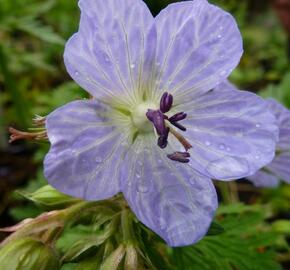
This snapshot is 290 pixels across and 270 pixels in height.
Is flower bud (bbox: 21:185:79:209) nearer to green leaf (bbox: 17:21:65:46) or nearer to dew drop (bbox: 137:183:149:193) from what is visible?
dew drop (bbox: 137:183:149:193)

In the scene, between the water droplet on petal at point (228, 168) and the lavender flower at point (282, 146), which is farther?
the lavender flower at point (282, 146)

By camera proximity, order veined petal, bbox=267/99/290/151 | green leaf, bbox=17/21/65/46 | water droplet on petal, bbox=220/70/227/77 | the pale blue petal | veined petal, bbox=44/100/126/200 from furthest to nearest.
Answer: green leaf, bbox=17/21/65/46, the pale blue petal, veined petal, bbox=267/99/290/151, water droplet on petal, bbox=220/70/227/77, veined petal, bbox=44/100/126/200

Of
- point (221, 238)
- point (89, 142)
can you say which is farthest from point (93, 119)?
point (221, 238)

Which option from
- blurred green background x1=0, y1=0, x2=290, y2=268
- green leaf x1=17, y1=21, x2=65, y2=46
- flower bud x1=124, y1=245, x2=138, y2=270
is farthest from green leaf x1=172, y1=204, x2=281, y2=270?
green leaf x1=17, y1=21, x2=65, y2=46

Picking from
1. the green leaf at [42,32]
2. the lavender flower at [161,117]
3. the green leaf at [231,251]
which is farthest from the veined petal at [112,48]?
the green leaf at [42,32]

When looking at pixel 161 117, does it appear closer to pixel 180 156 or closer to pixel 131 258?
pixel 180 156

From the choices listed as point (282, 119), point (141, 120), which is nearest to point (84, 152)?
point (141, 120)

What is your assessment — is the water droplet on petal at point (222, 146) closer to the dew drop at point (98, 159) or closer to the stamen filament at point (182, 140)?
the stamen filament at point (182, 140)
